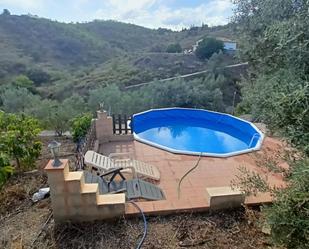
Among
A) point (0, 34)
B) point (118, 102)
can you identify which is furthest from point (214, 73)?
point (0, 34)

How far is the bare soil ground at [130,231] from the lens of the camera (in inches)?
164

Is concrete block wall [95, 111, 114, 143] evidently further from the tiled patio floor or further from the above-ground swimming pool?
the above-ground swimming pool

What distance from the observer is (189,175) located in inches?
273

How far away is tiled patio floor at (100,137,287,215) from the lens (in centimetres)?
494

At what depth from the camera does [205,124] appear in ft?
43.1

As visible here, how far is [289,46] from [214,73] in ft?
85.6

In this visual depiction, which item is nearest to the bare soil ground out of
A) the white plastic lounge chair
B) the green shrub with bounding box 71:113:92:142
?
the white plastic lounge chair

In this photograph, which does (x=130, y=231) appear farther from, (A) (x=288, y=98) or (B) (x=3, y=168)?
(A) (x=288, y=98)

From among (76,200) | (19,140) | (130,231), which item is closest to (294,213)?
(130,231)


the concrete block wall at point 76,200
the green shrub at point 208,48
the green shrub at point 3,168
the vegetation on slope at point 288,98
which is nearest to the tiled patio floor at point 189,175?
the concrete block wall at point 76,200

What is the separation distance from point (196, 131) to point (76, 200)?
8424 mm

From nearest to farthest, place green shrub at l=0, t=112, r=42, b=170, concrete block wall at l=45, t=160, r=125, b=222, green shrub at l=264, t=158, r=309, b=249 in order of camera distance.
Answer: green shrub at l=264, t=158, r=309, b=249 → concrete block wall at l=45, t=160, r=125, b=222 → green shrub at l=0, t=112, r=42, b=170

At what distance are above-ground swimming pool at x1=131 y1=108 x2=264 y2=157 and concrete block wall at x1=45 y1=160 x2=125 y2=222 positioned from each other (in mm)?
4788

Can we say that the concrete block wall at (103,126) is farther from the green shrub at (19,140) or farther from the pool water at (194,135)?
the green shrub at (19,140)
